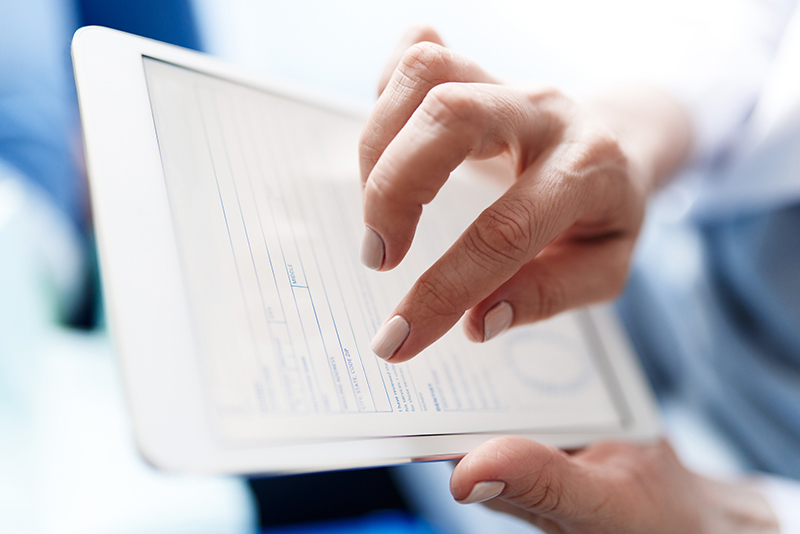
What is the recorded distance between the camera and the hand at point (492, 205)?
0.29 m

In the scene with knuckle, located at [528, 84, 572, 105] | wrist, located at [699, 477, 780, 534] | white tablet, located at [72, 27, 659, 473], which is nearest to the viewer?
white tablet, located at [72, 27, 659, 473]

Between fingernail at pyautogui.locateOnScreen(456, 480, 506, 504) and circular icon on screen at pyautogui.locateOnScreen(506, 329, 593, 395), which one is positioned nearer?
fingernail at pyautogui.locateOnScreen(456, 480, 506, 504)

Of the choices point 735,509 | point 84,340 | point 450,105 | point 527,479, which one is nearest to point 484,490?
point 527,479

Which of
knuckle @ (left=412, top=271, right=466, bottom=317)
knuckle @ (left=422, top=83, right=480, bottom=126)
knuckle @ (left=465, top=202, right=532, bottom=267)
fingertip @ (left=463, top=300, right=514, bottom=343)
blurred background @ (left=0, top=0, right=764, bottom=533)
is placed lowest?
blurred background @ (left=0, top=0, right=764, bottom=533)

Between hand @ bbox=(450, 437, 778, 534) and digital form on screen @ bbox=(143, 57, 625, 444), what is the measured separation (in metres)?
0.04

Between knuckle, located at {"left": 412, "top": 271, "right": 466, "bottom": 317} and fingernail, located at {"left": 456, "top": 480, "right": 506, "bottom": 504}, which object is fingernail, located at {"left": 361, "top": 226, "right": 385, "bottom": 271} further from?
fingernail, located at {"left": 456, "top": 480, "right": 506, "bottom": 504}

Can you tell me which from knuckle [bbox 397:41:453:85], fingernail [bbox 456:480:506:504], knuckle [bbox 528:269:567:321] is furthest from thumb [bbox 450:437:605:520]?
knuckle [bbox 397:41:453:85]

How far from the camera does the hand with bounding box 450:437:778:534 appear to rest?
1.05 ft

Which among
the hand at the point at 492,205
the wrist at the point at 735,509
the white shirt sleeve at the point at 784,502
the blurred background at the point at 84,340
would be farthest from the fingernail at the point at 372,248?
the white shirt sleeve at the point at 784,502

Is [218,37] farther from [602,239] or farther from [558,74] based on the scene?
[602,239]

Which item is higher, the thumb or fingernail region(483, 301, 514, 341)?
fingernail region(483, 301, 514, 341)

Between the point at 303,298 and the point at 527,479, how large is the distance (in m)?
0.20

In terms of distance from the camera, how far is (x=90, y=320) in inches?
32.1

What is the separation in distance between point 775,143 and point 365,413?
2.07 feet
